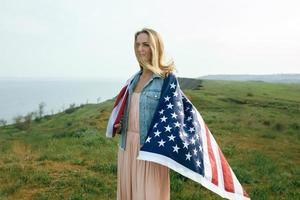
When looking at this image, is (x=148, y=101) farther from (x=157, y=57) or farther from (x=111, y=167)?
(x=111, y=167)

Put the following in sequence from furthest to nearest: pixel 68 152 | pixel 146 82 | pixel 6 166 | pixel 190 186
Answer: pixel 68 152 → pixel 6 166 → pixel 190 186 → pixel 146 82

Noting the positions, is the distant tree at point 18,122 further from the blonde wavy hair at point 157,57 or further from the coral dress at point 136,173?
the blonde wavy hair at point 157,57

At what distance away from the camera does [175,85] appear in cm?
490

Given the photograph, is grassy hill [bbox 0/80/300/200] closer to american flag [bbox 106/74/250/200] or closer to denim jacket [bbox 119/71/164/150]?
american flag [bbox 106/74/250/200]

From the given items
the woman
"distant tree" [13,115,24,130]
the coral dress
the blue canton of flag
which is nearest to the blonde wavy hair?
the woman

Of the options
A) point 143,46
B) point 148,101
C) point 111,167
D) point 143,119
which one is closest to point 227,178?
point 143,119

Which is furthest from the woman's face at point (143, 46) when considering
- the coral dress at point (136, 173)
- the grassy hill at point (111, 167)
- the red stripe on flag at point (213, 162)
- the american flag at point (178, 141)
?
the grassy hill at point (111, 167)

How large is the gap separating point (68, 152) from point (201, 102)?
72.3 ft

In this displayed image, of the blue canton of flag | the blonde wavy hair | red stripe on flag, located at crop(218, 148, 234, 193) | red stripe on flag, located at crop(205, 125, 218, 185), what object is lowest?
red stripe on flag, located at crop(218, 148, 234, 193)

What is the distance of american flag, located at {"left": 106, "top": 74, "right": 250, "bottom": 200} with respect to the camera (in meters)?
4.75

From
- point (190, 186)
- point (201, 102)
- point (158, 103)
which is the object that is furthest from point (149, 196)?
point (201, 102)

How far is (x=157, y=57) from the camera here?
193 inches

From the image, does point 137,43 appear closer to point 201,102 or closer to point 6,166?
point 6,166

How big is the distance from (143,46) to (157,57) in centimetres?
22
